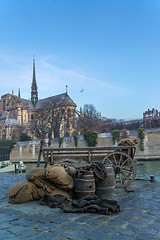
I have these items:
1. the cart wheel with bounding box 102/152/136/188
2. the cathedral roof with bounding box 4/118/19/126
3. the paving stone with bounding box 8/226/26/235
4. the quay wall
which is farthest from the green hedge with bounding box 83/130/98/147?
the cathedral roof with bounding box 4/118/19/126

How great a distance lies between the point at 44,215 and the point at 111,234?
137cm

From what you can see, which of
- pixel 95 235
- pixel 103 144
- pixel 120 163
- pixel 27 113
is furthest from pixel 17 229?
pixel 27 113

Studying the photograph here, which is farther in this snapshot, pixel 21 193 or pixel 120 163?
pixel 120 163

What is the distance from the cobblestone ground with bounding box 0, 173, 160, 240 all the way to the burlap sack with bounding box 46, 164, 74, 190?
601 mm

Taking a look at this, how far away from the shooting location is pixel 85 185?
14.5 ft

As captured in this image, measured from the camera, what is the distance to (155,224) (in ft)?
10.1

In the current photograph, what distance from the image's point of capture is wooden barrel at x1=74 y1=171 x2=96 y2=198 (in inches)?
173

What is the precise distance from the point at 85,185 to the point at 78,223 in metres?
1.34

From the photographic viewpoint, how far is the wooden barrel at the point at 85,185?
441cm

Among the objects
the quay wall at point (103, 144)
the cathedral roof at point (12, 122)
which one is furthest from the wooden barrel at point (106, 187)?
the cathedral roof at point (12, 122)

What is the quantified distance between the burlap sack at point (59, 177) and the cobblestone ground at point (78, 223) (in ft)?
1.97

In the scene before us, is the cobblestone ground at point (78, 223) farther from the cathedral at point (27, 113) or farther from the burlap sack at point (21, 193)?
the cathedral at point (27, 113)

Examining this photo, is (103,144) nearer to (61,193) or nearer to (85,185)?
(61,193)

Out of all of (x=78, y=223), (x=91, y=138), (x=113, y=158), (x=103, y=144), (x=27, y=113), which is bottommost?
(x=78, y=223)
